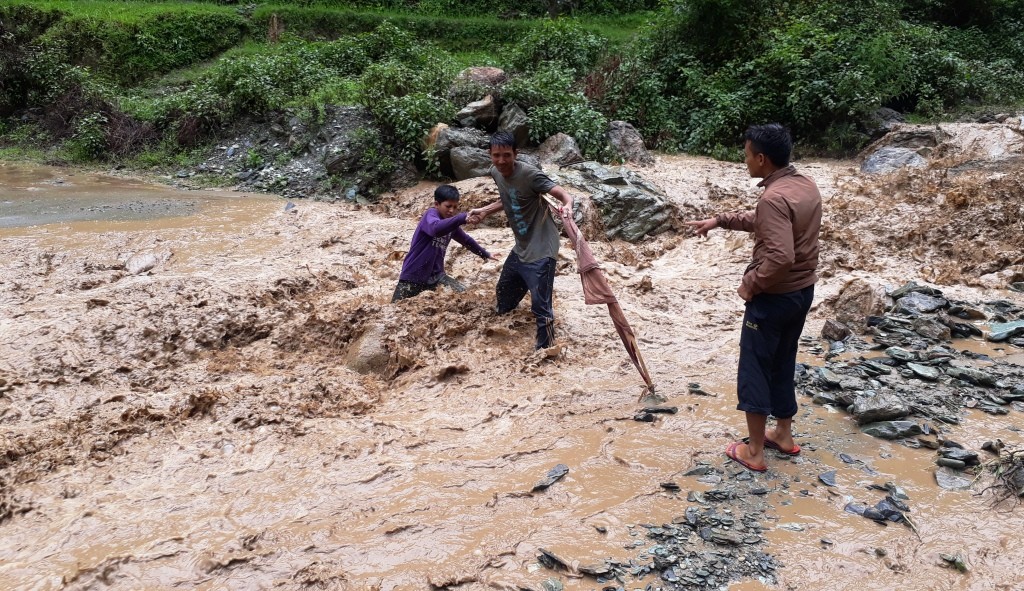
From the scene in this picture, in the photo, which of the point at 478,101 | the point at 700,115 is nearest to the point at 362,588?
the point at 478,101

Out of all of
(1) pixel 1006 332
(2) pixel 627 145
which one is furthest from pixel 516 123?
(1) pixel 1006 332

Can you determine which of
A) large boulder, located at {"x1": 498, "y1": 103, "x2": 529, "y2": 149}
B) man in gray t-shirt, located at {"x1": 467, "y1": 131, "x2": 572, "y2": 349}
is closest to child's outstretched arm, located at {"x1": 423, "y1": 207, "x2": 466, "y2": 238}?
man in gray t-shirt, located at {"x1": 467, "y1": 131, "x2": 572, "y2": 349}

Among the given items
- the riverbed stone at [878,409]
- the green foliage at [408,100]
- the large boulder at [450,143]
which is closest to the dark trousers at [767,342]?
the riverbed stone at [878,409]

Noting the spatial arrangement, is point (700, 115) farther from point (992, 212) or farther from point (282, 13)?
point (282, 13)

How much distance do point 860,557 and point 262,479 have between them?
282cm

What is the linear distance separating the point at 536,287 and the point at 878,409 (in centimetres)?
220

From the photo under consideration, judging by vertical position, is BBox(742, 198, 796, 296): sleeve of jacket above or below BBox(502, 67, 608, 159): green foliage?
below

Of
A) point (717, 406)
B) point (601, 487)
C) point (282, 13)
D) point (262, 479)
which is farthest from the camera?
point (282, 13)

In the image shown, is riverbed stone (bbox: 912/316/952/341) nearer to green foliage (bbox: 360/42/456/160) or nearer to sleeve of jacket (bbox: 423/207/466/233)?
sleeve of jacket (bbox: 423/207/466/233)

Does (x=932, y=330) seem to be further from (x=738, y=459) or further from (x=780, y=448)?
(x=738, y=459)

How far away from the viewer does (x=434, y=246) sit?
521cm

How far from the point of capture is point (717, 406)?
3.98m

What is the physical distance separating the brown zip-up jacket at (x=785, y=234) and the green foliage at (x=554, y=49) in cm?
1045

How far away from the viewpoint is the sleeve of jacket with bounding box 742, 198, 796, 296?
9.37 feet
